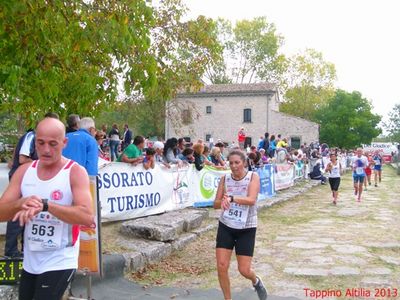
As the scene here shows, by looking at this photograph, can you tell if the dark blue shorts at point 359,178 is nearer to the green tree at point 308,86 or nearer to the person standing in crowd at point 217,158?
the person standing in crowd at point 217,158

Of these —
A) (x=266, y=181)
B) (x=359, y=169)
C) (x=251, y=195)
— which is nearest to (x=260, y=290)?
(x=251, y=195)

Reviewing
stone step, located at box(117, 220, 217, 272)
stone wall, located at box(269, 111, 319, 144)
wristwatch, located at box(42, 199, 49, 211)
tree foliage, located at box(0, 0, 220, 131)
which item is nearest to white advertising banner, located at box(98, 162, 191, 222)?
stone step, located at box(117, 220, 217, 272)

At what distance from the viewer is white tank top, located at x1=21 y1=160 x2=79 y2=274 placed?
3004mm

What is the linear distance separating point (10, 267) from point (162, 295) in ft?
6.36

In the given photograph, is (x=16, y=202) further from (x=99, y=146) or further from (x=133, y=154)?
(x=99, y=146)

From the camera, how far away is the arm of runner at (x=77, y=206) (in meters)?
2.84

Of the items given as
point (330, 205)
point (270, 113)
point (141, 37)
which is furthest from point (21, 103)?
point (270, 113)

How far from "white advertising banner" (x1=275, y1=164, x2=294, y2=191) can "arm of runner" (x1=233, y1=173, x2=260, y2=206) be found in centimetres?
1277

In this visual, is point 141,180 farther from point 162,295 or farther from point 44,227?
point 44,227

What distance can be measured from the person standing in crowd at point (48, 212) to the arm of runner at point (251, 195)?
2.35 metres

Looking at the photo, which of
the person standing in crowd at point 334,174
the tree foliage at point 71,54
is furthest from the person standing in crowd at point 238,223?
the person standing in crowd at point 334,174

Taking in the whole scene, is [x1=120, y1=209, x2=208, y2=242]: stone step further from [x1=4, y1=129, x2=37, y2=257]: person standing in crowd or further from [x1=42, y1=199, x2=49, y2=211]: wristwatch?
[x1=42, y1=199, x2=49, y2=211]: wristwatch

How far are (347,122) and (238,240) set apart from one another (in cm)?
5857

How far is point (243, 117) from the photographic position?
54438mm
